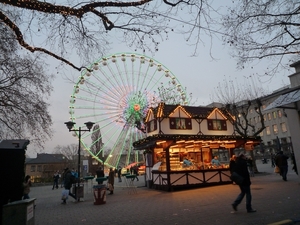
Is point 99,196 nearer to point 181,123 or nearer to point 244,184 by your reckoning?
point 244,184

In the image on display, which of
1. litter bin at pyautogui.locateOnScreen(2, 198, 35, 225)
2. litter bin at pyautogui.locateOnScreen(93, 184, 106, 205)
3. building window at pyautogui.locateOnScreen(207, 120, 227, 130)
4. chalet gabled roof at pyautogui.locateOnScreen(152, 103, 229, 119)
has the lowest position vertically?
litter bin at pyautogui.locateOnScreen(93, 184, 106, 205)

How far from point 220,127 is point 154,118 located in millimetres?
5430

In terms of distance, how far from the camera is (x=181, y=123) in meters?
17.4

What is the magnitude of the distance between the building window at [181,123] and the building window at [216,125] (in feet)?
5.77

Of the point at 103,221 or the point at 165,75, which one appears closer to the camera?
the point at 103,221

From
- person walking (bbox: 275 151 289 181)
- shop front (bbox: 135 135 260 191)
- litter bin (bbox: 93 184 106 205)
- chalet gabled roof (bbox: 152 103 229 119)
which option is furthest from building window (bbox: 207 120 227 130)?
litter bin (bbox: 93 184 106 205)

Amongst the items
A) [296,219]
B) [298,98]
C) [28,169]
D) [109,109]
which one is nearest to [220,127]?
[298,98]

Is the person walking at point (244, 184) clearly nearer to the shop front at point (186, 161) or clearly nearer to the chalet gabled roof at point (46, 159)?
the shop front at point (186, 161)

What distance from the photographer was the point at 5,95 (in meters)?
12.0

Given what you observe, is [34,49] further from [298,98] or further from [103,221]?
[298,98]

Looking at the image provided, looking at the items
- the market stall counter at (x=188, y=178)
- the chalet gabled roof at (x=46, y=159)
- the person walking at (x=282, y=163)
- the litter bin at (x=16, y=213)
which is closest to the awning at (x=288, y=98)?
the person walking at (x=282, y=163)

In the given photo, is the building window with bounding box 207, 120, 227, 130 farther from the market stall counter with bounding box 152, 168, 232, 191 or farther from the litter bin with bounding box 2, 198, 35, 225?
the litter bin with bounding box 2, 198, 35, 225

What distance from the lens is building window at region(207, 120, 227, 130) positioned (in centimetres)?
1845

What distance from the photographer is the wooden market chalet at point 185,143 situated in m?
15.7
